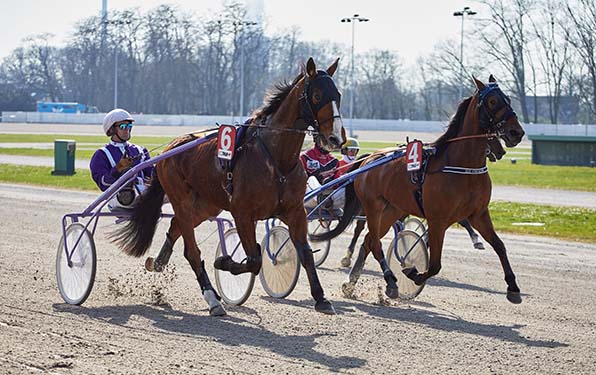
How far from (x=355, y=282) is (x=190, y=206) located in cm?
166

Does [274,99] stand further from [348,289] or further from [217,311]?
[348,289]

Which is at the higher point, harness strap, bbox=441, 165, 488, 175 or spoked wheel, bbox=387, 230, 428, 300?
harness strap, bbox=441, 165, 488, 175

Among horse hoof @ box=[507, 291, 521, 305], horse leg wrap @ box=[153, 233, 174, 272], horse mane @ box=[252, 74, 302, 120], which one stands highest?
horse mane @ box=[252, 74, 302, 120]

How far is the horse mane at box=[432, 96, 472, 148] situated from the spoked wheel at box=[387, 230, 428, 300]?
3.02 ft

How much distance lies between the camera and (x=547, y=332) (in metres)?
6.94

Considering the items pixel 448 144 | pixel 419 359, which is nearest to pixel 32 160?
pixel 448 144

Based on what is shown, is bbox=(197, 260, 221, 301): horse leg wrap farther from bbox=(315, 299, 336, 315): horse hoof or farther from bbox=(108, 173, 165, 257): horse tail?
bbox=(315, 299, 336, 315): horse hoof

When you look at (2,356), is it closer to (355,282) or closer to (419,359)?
(419,359)

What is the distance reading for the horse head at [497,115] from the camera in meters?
7.59

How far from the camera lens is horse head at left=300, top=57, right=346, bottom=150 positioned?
6.66 m

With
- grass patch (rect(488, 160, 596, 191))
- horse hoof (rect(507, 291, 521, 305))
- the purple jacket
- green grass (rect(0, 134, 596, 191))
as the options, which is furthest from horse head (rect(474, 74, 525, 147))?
grass patch (rect(488, 160, 596, 191))

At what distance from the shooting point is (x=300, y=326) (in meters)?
6.98

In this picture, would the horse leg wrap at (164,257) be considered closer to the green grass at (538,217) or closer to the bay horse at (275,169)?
the bay horse at (275,169)

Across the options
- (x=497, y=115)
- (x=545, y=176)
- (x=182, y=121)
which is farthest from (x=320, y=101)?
(x=182, y=121)
